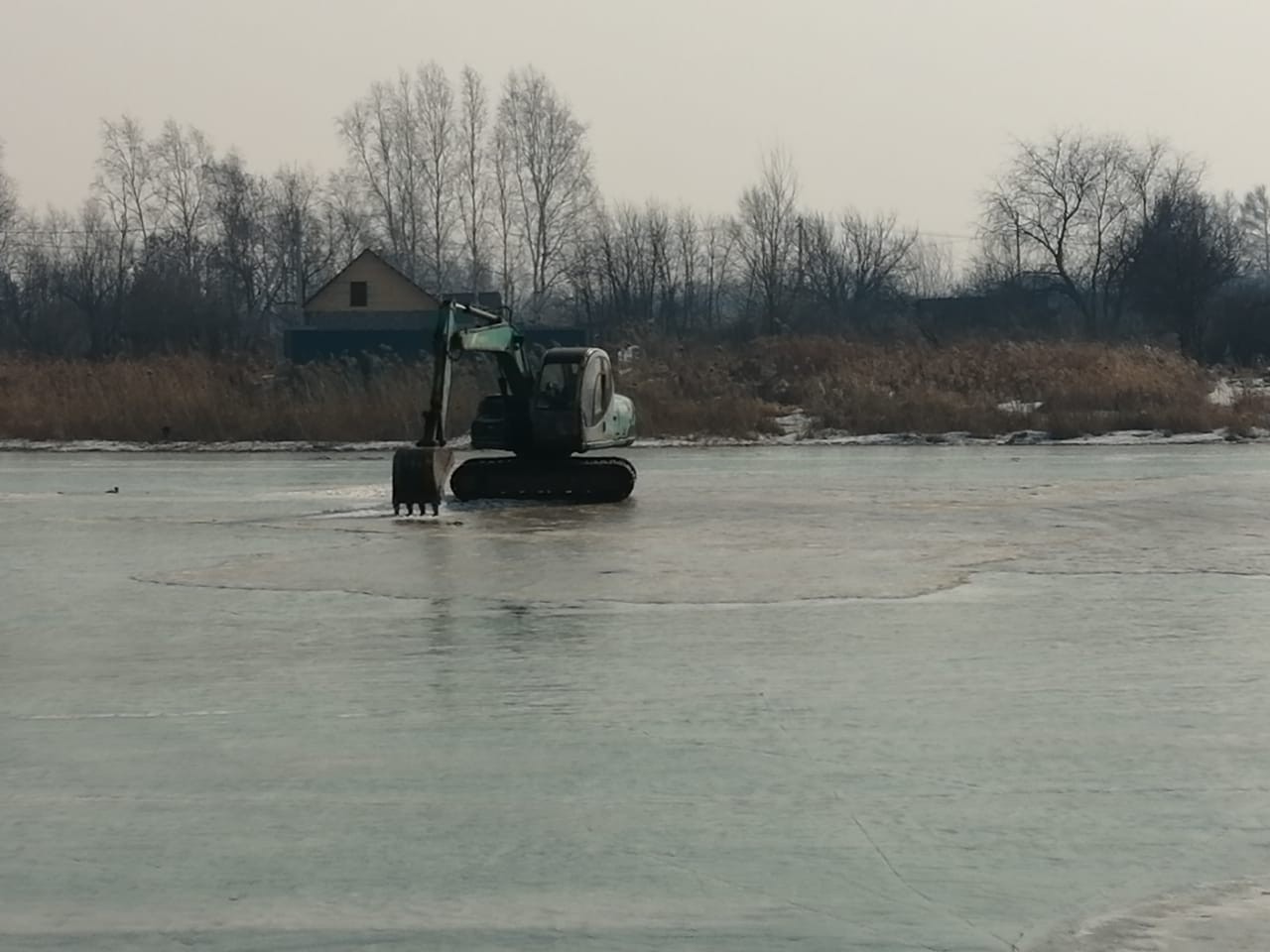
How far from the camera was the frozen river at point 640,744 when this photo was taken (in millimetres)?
5668

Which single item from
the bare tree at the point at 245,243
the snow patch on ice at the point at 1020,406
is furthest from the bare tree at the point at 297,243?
the snow patch on ice at the point at 1020,406

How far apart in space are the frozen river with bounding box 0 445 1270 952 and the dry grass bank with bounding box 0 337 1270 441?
20.2m

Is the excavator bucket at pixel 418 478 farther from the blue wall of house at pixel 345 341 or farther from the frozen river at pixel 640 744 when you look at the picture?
the blue wall of house at pixel 345 341

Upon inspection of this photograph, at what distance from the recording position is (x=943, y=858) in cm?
617

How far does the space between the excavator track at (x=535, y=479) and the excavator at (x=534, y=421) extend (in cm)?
1

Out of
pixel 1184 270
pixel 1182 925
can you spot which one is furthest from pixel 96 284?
pixel 1182 925

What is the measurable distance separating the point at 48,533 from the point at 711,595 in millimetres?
8895

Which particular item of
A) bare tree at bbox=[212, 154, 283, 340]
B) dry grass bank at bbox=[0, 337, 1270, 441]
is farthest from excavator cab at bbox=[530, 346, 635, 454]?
bare tree at bbox=[212, 154, 283, 340]

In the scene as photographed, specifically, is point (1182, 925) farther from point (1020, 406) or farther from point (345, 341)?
point (345, 341)

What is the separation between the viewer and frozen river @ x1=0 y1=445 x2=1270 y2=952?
567 cm

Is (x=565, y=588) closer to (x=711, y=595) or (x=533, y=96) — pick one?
(x=711, y=595)


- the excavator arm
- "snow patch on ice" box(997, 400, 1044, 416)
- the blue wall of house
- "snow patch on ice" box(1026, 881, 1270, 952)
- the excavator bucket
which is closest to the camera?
"snow patch on ice" box(1026, 881, 1270, 952)

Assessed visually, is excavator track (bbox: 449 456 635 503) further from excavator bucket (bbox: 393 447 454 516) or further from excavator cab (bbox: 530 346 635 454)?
excavator bucket (bbox: 393 447 454 516)

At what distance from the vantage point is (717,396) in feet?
134
